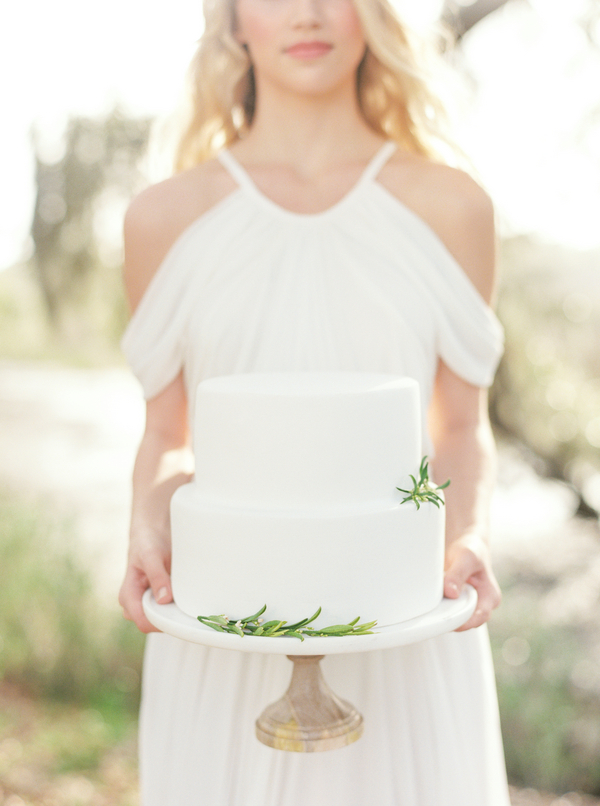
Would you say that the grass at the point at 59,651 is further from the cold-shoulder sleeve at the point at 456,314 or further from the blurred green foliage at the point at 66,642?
the cold-shoulder sleeve at the point at 456,314

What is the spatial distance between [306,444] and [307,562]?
0.16 m

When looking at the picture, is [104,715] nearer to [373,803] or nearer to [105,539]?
[105,539]

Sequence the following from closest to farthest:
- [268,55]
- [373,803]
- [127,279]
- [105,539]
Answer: [373,803] → [268,55] → [127,279] → [105,539]

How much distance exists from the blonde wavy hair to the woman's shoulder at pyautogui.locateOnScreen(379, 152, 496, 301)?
0.21 meters

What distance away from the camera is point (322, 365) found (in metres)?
1.58

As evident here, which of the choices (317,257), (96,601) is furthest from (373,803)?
(96,601)

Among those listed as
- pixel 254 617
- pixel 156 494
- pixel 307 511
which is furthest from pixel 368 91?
pixel 254 617

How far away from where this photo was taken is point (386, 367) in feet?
5.17

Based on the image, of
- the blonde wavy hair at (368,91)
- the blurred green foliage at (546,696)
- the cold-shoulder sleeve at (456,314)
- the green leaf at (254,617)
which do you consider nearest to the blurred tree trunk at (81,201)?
the blonde wavy hair at (368,91)

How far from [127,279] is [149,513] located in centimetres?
53

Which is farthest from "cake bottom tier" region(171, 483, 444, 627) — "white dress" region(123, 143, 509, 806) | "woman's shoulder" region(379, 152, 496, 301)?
"woman's shoulder" region(379, 152, 496, 301)

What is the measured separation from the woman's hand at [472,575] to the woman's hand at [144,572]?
0.45m

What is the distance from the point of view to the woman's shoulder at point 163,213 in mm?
1694

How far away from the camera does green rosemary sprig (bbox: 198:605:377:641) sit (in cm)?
107
